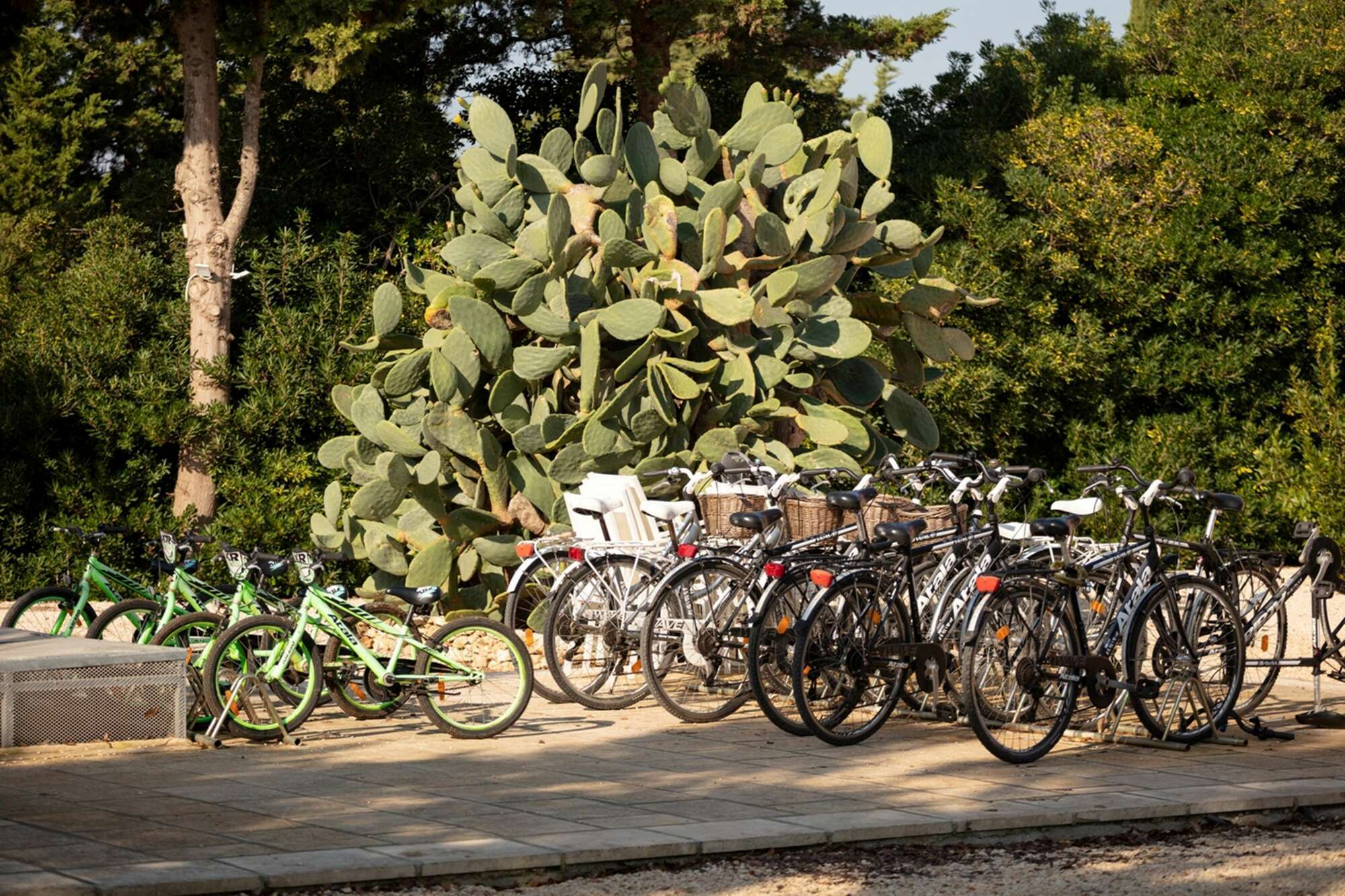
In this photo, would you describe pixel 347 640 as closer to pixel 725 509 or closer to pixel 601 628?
pixel 601 628

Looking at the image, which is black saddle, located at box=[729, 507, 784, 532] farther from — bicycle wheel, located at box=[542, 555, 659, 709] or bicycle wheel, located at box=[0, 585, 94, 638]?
bicycle wheel, located at box=[0, 585, 94, 638]

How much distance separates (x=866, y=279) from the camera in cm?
1730

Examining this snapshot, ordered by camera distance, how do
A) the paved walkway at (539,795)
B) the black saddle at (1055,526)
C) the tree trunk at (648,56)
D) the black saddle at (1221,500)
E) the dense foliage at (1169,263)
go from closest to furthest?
the paved walkway at (539,795), the black saddle at (1055,526), the black saddle at (1221,500), the tree trunk at (648,56), the dense foliage at (1169,263)

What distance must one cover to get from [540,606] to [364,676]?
1299 mm

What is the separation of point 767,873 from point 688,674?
2.97 m

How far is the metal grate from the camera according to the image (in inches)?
259

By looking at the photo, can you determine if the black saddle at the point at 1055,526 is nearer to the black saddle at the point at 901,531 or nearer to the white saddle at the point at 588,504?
the black saddle at the point at 901,531

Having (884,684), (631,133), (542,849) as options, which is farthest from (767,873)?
(631,133)

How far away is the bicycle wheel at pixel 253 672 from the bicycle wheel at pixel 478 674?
0.46m

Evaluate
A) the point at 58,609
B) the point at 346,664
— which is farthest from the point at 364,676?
the point at 58,609

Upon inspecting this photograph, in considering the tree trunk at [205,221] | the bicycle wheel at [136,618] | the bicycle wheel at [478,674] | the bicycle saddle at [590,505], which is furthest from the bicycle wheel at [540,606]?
the tree trunk at [205,221]

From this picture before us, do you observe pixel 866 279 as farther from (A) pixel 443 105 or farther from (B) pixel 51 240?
(B) pixel 51 240

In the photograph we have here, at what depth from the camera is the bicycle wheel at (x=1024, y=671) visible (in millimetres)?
6535

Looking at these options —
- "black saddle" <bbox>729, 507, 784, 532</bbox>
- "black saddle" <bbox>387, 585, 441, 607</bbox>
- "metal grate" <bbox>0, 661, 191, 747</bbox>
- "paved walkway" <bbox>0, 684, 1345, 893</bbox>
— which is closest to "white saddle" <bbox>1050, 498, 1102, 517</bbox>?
"paved walkway" <bbox>0, 684, 1345, 893</bbox>
